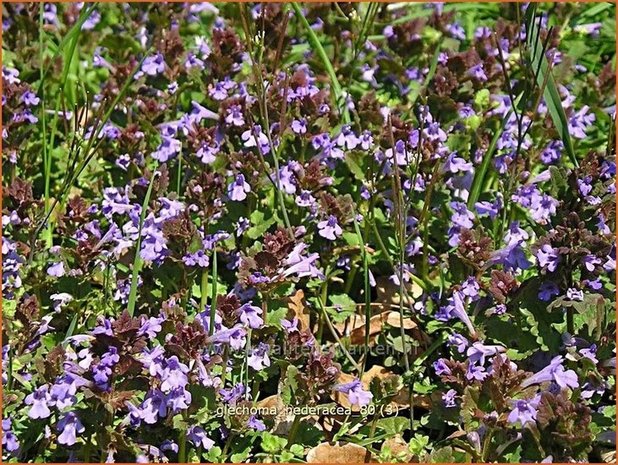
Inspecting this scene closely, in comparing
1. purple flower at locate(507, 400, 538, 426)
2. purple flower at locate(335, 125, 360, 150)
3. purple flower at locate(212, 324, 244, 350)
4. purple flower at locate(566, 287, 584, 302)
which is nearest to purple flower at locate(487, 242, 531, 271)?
purple flower at locate(566, 287, 584, 302)

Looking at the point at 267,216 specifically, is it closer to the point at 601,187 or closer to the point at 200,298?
the point at 200,298

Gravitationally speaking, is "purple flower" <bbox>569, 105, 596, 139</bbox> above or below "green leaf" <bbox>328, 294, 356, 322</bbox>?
above

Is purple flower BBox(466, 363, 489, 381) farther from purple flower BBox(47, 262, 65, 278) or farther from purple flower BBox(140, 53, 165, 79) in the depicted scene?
purple flower BBox(140, 53, 165, 79)

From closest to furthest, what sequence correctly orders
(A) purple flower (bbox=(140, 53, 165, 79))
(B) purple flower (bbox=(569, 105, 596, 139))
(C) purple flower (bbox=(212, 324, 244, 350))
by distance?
(C) purple flower (bbox=(212, 324, 244, 350)), (B) purple flower (bbox=(569, 105, 596, 139)), (A) purple flower (bbox=(140, 53, 165, 79))

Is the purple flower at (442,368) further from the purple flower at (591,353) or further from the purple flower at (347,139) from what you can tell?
the purple flower at (347,139)

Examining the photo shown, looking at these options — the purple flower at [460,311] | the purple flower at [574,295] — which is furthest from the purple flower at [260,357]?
the purple flower at [574,295]

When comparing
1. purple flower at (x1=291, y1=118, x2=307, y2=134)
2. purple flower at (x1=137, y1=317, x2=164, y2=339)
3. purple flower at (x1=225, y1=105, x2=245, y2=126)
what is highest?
purple flower at (x1=225, y1=105, x2=245, y2=126)

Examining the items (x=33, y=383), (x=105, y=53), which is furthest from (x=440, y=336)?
(x=105, y=53)
